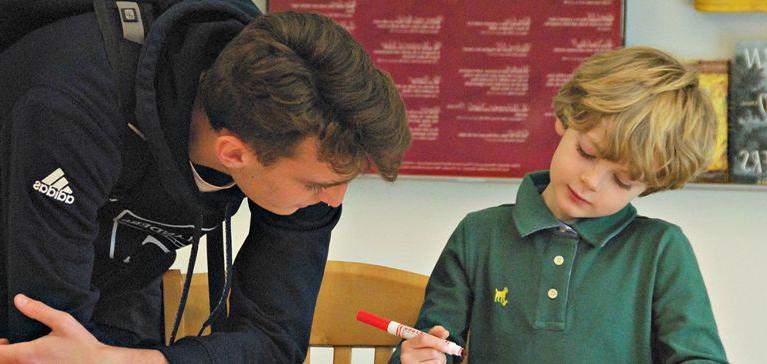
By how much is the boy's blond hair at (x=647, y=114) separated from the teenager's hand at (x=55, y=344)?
29.5 inches

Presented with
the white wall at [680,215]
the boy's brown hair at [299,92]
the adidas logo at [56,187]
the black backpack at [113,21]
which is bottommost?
the white wall at [680,215]

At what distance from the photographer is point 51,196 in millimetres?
1167

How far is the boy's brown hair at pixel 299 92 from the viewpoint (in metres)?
1.18

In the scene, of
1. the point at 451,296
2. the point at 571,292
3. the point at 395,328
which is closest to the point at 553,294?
the point at 571,292

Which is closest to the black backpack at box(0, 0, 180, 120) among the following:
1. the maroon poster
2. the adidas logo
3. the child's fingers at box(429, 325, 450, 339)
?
the adidas logo

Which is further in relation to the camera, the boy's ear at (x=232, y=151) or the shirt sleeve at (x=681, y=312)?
the shirt sleeve at (x=681, y=312)

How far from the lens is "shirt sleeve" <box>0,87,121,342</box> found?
3.73ft

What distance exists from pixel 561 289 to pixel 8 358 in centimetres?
77

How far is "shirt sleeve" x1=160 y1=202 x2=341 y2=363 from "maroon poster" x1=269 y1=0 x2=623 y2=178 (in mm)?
877

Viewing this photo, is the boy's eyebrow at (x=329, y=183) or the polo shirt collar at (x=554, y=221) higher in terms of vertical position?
the boy's eyebrow at (x=329, y=183)

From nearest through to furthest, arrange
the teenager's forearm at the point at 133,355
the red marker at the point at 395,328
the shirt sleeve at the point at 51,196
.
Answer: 1. the shirt sleeve at the point at 51,196
2. the teenager's forearm at the point at 133,355
3. the red marker at the point at 395,328

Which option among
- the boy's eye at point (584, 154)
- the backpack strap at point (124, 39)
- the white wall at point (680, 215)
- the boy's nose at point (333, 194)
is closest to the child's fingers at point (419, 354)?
the boy's nose at point (333, 194)

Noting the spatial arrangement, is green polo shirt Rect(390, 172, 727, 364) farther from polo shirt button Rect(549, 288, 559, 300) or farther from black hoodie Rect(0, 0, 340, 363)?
black hoodie Rect(0, 0, 340, 363)

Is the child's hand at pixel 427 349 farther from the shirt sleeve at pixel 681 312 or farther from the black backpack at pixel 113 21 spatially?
the black backpack at pixel 113 21
